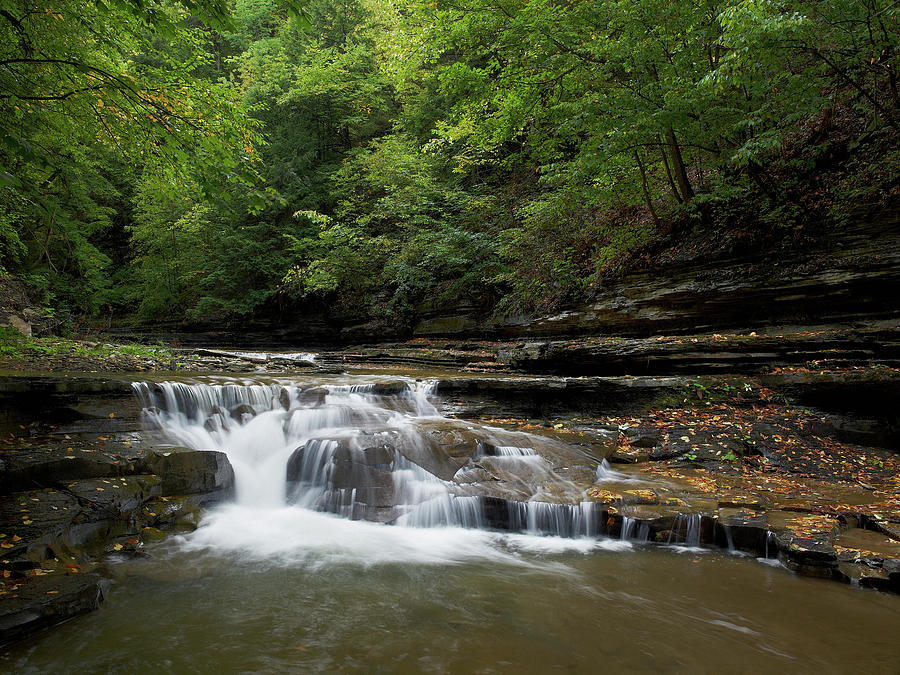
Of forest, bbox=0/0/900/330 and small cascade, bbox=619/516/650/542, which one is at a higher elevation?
forest, bbox=0/0/900/330

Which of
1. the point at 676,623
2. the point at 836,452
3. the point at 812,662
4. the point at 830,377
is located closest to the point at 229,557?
the point at 676,623

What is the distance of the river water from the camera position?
2.82 m

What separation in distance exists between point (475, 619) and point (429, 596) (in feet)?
1.86

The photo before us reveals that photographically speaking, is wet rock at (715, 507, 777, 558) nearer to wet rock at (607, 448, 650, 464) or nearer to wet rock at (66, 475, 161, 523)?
wet rock at (607, 448, 650, 464)

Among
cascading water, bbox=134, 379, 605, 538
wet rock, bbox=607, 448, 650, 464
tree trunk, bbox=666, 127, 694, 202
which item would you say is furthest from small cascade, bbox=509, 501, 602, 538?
tree trunk, bbox=666, 127, 694, 202

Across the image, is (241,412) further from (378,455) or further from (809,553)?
(809,553)

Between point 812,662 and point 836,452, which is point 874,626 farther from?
point 836,452

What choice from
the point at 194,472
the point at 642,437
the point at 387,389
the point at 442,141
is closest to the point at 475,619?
the point at 194,472

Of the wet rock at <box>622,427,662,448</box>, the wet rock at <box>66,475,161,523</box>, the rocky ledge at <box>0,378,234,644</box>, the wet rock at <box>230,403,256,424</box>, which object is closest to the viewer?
the rocky ledge at <box>0,378,234,644</box>

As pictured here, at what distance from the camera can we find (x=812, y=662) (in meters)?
2.77

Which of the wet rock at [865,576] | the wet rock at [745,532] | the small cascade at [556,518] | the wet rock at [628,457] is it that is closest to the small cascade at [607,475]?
the wet rock at [628,457]

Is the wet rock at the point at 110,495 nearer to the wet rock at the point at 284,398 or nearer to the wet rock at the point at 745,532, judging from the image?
the wet rock at the point at 284,398

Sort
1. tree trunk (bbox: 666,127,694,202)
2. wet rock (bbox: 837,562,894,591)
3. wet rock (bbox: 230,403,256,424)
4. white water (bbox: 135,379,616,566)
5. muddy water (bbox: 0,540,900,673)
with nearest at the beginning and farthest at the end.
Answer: muddy water (bbox: 0,540,900,673)
wet rock (bbox: 837,562,894,591)
white water (bbox: 135,379,616,566)
wet rock (bbox: 230,403,256,424)
tree trunk (bbox: 666,127,694,202)

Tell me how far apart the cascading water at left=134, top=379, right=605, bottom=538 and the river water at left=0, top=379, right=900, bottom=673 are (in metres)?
0.03
